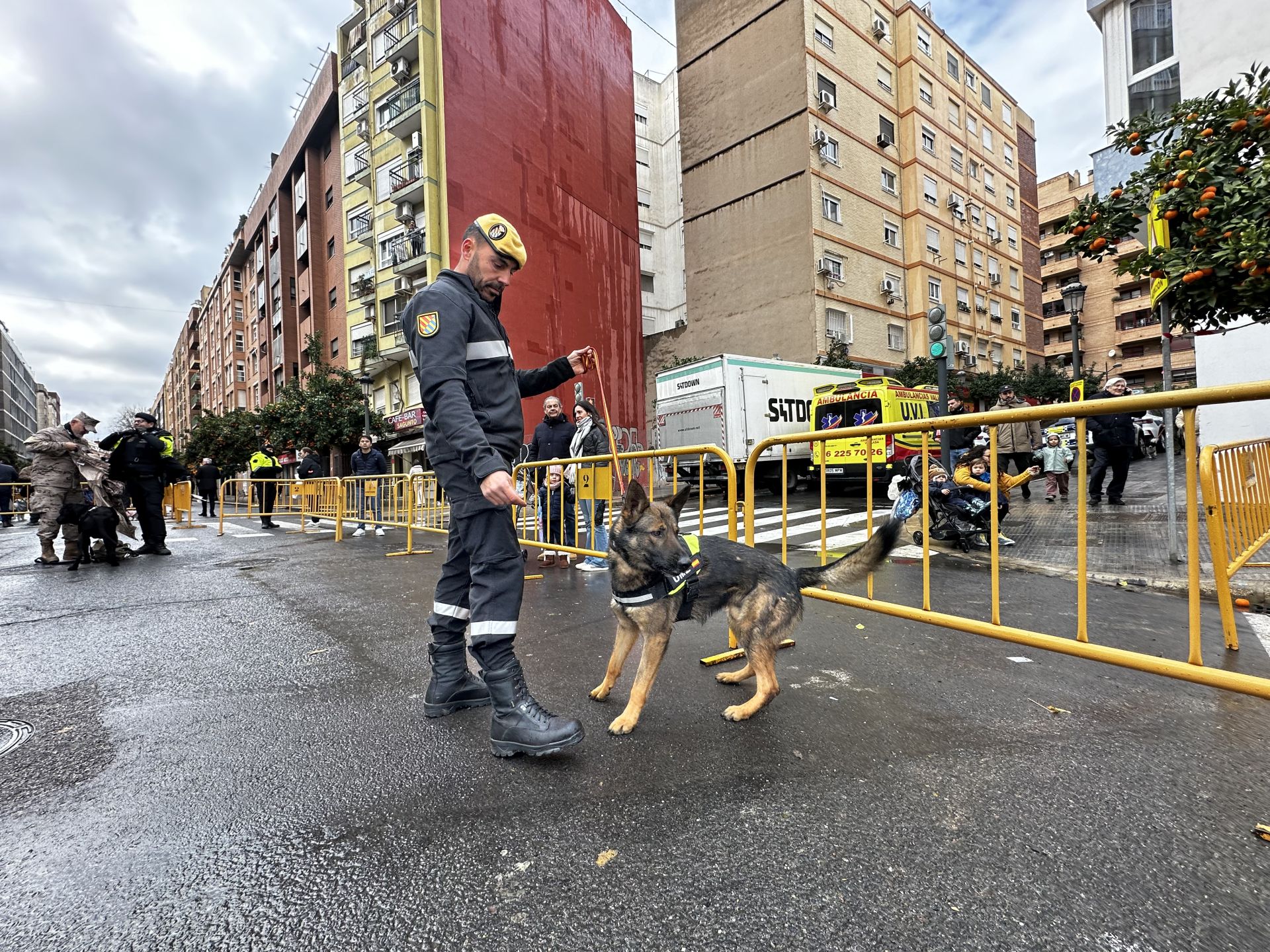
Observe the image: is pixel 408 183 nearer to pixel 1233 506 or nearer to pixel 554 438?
pixel 554 438

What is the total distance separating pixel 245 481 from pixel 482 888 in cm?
1333

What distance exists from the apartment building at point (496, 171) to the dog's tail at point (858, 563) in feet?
70.8

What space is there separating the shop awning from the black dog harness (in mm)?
25183

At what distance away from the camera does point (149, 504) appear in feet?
26.4

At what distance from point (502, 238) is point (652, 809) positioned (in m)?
2.31

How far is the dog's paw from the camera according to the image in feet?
8.00

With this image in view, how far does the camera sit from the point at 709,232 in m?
30.5

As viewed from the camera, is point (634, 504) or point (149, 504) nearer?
point (634, 504)

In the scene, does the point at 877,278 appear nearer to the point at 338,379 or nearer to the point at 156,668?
the point at 338,379

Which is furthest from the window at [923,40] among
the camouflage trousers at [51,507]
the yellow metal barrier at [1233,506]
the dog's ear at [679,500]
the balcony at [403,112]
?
the camouflage trousers at [51,507]

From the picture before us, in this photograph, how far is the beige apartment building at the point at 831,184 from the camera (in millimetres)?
26875

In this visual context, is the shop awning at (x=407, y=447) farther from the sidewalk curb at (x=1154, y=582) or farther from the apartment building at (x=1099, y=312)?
the apartment building at (x=1099, y=312)

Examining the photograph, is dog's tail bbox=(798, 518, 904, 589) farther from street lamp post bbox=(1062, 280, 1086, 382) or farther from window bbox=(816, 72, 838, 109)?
window bbox=(816, 72, 838, 109)

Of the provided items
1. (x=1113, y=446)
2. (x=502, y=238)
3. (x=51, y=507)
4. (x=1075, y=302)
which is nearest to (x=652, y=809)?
Answer: (x=502, y=238)
